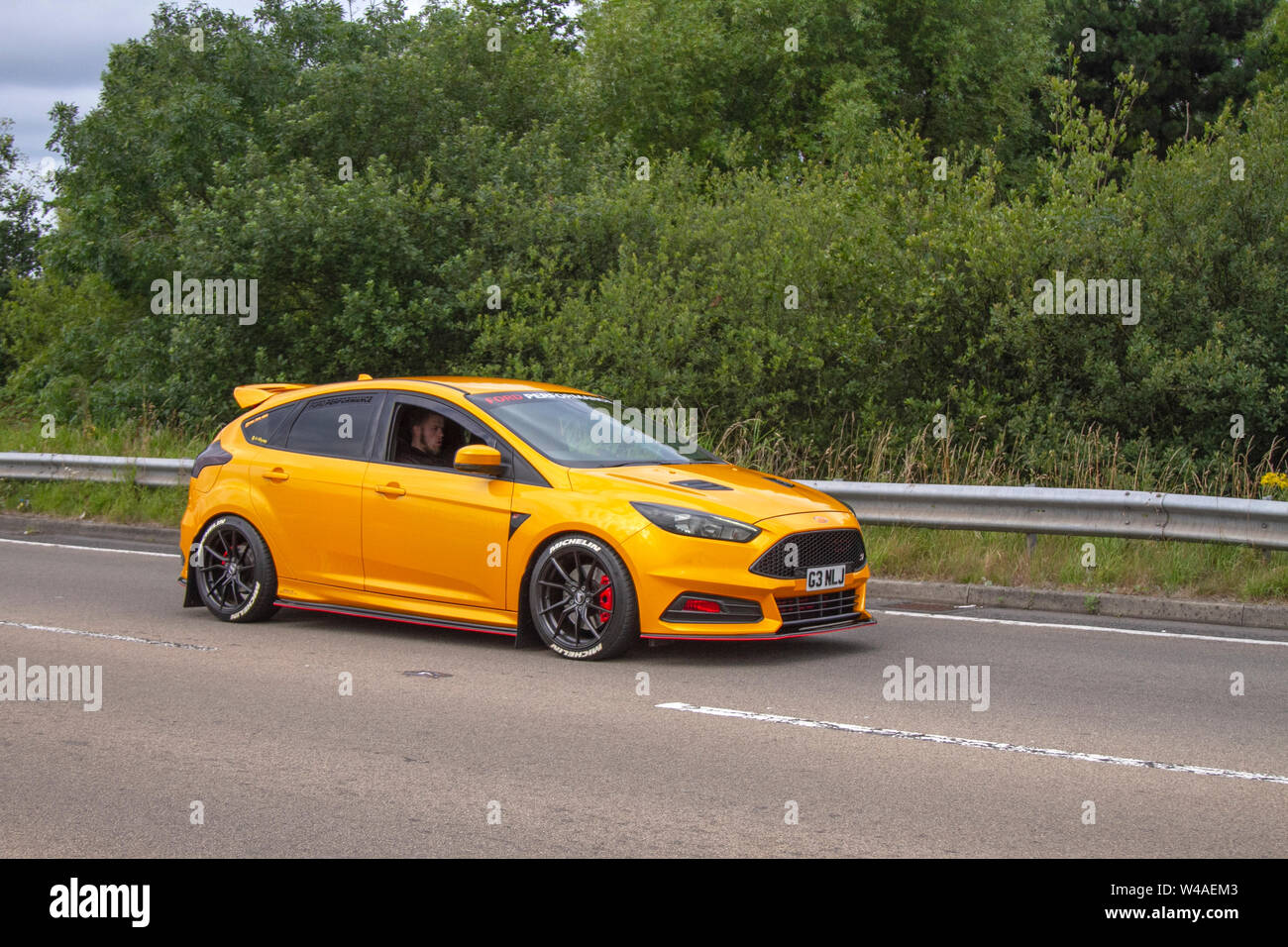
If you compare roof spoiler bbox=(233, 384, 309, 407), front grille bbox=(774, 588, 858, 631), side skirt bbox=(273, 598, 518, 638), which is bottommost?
side skirt bbox=(273, 598, 518, 638)

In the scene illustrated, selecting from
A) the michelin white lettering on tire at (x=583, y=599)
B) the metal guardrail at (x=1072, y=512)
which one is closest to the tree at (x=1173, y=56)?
the metal guardrail at (x=1072, y=512)

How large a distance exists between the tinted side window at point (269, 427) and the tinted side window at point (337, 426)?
9 centimetres

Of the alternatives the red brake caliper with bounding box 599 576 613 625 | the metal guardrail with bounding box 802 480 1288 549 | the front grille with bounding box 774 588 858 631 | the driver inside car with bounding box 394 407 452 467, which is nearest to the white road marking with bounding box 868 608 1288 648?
the metal guardrail with bounding box 802 480 1288 549

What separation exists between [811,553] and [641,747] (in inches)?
96.1

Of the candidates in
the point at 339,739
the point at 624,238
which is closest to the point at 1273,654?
the point at 339,739

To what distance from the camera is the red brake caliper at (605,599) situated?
8812 mm

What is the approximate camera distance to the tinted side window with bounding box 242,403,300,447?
10.5m

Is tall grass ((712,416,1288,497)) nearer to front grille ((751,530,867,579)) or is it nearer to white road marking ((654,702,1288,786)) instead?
front grille ((751,530,867,579))

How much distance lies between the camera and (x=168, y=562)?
1437 cm

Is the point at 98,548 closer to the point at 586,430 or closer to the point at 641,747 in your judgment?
the point at 586,430

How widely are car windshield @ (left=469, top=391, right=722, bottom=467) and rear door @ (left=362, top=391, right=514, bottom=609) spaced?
0.81 feet

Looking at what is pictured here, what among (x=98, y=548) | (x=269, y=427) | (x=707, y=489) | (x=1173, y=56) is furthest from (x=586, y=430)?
(x=1173, y=56)

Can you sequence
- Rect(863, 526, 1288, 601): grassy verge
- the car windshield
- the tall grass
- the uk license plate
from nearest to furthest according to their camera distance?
the uk license plate < the car windshield < Rect(863, 526, 1288, 601): grassy verge < the tall grass

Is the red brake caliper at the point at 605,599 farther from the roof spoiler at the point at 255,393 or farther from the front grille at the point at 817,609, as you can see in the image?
the roof spoiler at the point at 255,393
